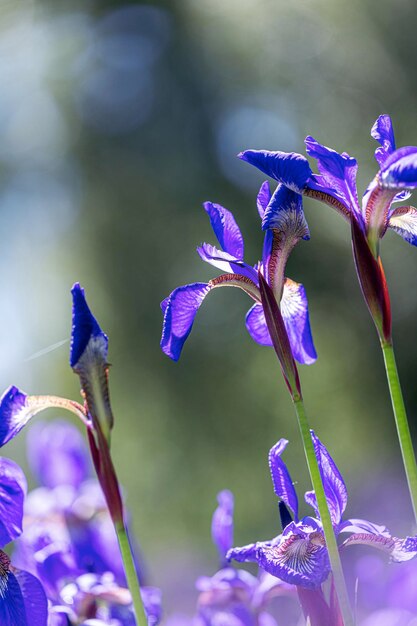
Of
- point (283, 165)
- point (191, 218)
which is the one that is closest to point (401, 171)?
point (283, 165)

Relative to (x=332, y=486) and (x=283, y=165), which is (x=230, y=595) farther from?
(x=283, y=165)

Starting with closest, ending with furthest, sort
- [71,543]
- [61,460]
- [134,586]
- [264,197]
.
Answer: [134,586] → [264,197] → [71,543] → [61,460]

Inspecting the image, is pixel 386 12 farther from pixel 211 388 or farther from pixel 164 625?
pixel 164 625

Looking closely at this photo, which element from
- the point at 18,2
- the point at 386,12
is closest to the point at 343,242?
the point at 386,12

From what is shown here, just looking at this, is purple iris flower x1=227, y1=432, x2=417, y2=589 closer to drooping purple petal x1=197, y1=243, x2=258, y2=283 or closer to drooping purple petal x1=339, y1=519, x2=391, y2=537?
drooping purple petal x1=339, y1=519, x2=391, y2=537

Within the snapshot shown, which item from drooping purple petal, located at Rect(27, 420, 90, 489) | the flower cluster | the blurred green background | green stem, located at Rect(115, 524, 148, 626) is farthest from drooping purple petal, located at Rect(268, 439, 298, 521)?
the blurred green background
